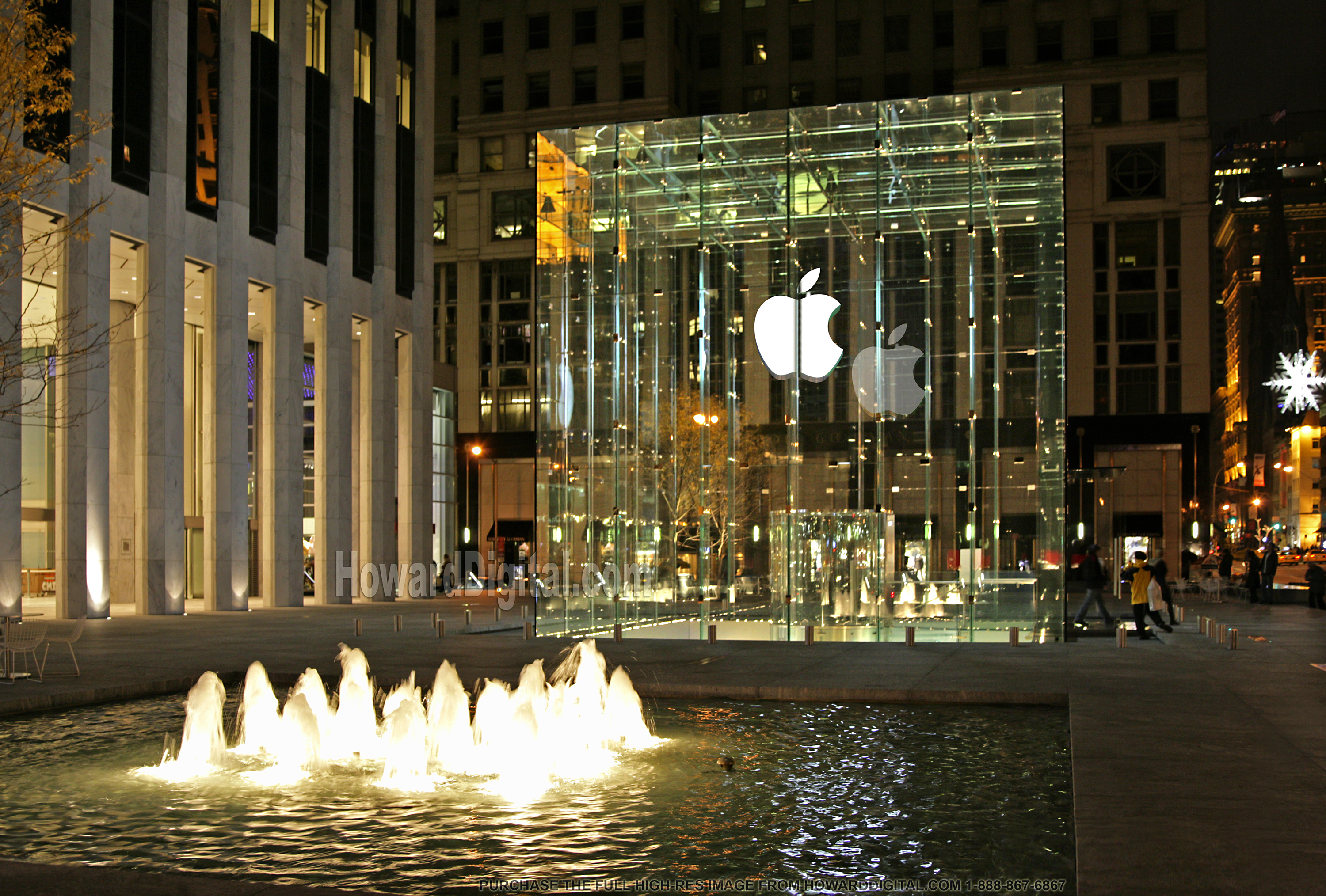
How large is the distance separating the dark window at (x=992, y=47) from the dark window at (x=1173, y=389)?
60.4 feet

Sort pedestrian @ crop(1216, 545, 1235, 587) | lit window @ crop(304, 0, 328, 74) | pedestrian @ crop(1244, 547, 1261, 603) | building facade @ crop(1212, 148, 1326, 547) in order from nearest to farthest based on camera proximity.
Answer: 1. pedestrian @ crop(1244, 547, 1261, 603)
2. lit window @ crop(304, 0, 328, 74)
3. pedestrian @ crop(1216, 545, 1235, 587)
4. building facade @ crop(1212, 148, 1326, 547)

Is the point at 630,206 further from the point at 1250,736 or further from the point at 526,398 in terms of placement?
the point at 526,398

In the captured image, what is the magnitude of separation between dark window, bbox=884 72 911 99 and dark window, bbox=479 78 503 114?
75.4 ft

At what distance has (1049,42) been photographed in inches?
2729

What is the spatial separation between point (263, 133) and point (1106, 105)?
156 ft

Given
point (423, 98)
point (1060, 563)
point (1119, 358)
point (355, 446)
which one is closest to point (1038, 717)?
point (1060, 563)

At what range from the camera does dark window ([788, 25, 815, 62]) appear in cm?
7688

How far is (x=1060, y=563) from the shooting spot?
905 inches

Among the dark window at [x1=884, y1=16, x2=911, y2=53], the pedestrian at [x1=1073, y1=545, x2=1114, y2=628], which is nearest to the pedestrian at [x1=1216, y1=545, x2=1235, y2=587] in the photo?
the pedestrian at [x1=1073, y1=545, x2=1114, y2=628]

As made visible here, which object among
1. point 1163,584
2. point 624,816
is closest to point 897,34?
point 1163,584

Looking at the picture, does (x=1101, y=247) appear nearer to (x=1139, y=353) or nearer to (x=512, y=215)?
(x=1139, y=353)

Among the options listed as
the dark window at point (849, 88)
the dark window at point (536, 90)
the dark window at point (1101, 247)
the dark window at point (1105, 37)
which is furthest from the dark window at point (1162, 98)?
the dark window at point (536, 90)

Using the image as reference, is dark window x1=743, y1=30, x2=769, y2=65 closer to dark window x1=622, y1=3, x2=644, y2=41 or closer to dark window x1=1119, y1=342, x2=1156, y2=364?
dark window x1=622, y1=3, x2=644, y2=41

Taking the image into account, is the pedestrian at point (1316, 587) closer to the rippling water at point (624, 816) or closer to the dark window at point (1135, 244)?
the rippling water at point (624, 816)
